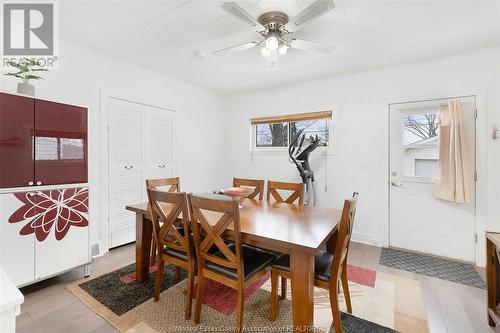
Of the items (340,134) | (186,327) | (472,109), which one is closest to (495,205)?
(472,109)

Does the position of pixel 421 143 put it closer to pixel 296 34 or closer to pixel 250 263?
pixel 296 34

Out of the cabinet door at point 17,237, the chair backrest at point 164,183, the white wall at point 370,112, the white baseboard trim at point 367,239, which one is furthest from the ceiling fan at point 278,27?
the white baseboard trim at point 367,239

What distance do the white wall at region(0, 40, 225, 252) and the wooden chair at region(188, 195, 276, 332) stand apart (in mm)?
1975

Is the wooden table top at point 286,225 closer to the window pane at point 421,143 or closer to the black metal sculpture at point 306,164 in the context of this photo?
the black metal sculpture at point 306,164

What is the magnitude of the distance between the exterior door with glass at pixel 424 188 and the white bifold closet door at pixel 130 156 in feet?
10.9

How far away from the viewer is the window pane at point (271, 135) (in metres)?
4.32

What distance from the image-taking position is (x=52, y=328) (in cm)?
176

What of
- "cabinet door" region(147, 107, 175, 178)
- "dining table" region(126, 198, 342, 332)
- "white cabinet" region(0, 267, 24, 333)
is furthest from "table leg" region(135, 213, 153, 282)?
"white cabinet" region(0, 267, 24, 333)

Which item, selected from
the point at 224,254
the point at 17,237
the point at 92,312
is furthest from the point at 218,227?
the point at 17,237

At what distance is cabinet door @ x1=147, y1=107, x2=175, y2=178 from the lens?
362 cm

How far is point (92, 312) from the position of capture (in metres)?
1.93

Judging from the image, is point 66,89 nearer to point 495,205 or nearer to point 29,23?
point 29,23

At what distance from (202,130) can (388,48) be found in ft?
10.0

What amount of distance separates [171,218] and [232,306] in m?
0.88
